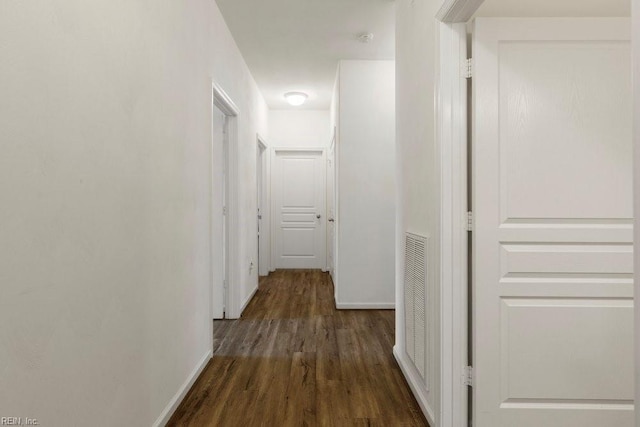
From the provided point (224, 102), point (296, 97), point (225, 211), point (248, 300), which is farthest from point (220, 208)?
point (296, 97)

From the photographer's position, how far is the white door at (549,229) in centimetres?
163

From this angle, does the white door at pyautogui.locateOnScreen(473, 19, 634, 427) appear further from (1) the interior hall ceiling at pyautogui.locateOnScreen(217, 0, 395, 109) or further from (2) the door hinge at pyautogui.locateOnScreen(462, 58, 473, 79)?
(1) the interior hall ceiling at pyautogui.locateOnScreen(217, 0, 395, 109)

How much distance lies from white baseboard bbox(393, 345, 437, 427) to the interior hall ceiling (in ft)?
8.50

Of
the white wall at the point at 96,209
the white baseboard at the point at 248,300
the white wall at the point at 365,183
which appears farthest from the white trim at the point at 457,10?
the white baseboard at the point at 248,300

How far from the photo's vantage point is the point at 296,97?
17.1 feet

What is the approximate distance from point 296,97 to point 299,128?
98 cm

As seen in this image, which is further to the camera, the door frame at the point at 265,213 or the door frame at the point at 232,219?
the door frame at the point at 265,213

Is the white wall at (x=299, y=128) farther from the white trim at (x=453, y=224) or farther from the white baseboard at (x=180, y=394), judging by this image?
the white trim at (x=453, y=224)

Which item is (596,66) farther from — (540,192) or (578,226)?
(578,226)

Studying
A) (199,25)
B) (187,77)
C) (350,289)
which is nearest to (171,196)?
(187,77)

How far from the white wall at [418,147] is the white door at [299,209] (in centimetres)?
A: 364

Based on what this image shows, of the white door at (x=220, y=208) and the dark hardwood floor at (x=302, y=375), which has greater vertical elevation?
the white door at (x=220, y=208)

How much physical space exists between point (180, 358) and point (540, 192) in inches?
78.2

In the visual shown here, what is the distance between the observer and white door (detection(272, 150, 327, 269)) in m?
6.25
